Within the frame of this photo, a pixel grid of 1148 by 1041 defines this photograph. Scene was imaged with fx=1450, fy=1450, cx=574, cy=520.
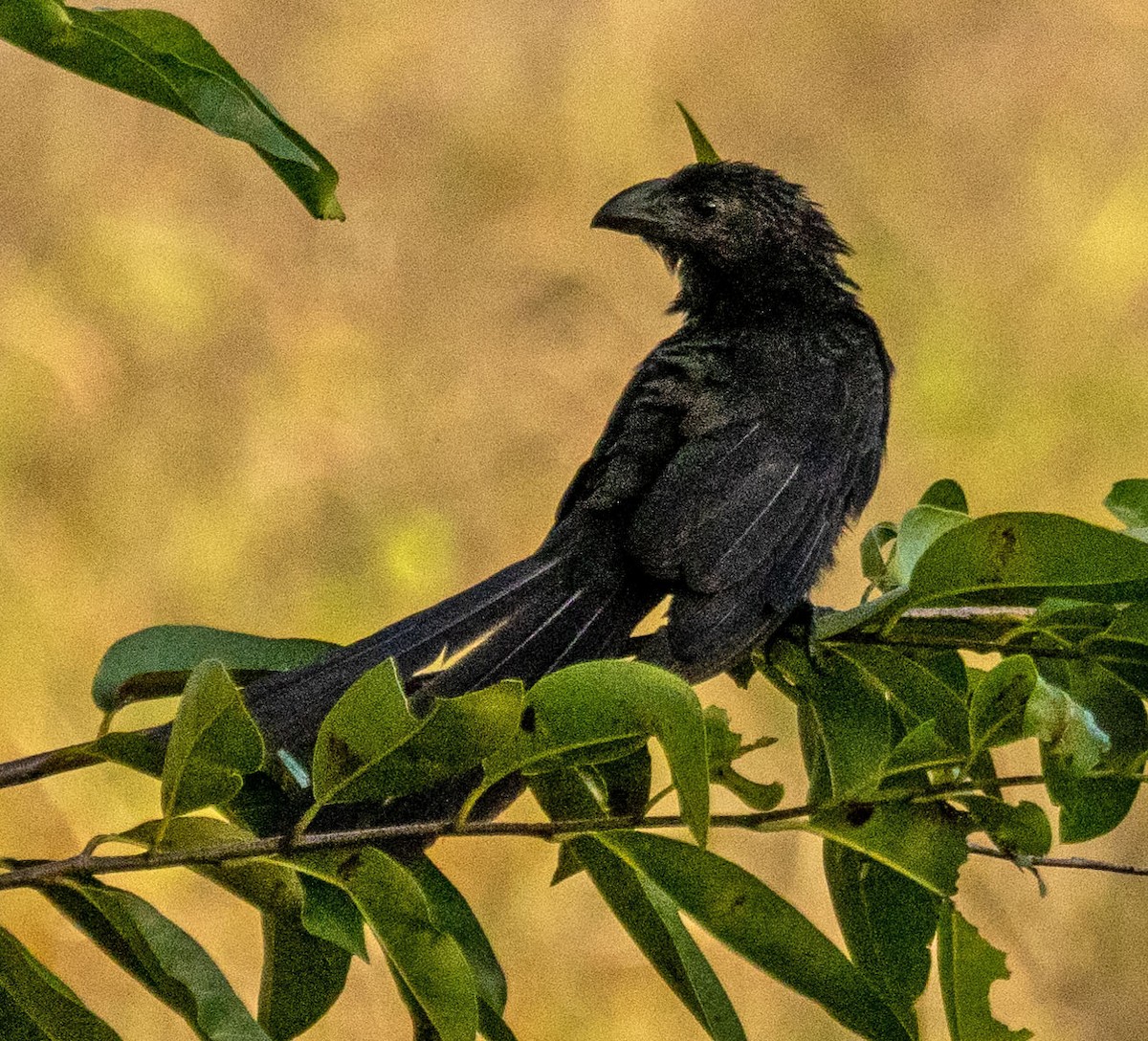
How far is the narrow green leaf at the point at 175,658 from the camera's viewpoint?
103 cm

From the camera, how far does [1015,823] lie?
890 millimetres

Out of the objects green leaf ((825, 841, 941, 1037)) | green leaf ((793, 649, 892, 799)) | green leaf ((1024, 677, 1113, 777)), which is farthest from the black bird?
green leaf ((1024, 677, 1113, 777))

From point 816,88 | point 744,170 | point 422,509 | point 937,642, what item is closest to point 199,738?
point 937,642

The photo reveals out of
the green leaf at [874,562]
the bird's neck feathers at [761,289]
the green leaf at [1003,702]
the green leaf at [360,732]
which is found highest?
the bird's neck feathers at [761,289]

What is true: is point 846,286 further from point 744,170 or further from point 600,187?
point 600,187

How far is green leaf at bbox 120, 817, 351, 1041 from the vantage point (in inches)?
32.6

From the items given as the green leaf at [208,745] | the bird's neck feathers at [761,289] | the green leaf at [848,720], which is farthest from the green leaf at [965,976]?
the bird's neck feathers at [761,289]

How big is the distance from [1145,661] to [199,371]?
192 cm

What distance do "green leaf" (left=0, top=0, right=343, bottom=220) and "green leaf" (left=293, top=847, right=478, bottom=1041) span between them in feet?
1.35

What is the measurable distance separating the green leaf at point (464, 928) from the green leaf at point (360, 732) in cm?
14

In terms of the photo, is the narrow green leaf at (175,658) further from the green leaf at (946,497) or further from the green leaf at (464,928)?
the green leaf at (946,497)

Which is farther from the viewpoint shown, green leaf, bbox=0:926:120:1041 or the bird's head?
the bird's head

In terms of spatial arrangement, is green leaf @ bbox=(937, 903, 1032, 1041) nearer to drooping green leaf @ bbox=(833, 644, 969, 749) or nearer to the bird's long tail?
drooping green leaf @ bbox=(833, 644, 969, 749)

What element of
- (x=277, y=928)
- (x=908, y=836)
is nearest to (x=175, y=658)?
(x=277, y=928)
